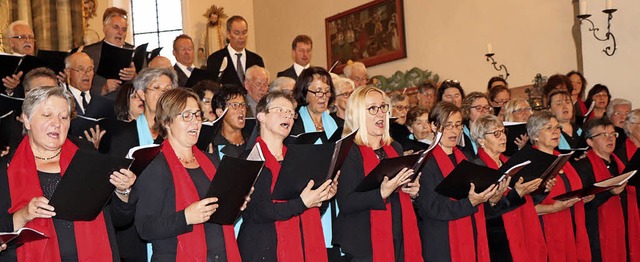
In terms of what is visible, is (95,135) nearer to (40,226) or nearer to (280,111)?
(280,111)

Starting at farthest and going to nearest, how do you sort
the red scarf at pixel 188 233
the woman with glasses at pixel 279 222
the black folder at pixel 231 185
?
the woman with glasses at pixel 279 222, the red scarf at pixel 188 233, the black folder at pixel 231 185

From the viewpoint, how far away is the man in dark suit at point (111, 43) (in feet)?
21.8

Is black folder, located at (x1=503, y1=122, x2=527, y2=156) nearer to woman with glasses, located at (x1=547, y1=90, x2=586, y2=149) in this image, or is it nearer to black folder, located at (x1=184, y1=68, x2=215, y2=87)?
woman with glasses, located at (x1=547, y1=90, x2=586, y2=149)

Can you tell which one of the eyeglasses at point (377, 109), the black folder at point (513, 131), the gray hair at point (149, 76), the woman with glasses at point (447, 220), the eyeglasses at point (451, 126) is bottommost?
the woman with glasses at point (447, 220)

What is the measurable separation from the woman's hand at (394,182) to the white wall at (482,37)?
239 inches

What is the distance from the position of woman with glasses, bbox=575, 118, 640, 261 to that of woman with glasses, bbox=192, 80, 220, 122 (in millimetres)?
2809

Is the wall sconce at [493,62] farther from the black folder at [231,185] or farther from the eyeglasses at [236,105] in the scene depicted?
the black folder at [231,185]

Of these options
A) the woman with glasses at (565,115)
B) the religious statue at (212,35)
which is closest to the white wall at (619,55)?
the woman with glasses at (565,115)

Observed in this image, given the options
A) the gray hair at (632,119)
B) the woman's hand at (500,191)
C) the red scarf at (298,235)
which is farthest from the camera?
the gray hair at (632,119)

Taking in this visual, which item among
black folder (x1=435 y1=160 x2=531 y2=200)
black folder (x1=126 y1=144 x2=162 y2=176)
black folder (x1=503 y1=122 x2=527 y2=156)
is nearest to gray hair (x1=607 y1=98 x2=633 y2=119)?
black folder (x1=503 y1=122 x2=527 y2=156)

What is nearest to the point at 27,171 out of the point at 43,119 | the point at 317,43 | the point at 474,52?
the point at 43,119

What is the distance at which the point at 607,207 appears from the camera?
6305mm

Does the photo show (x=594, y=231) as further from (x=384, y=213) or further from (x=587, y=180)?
(x=384, y=213)

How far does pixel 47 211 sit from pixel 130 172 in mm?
360
